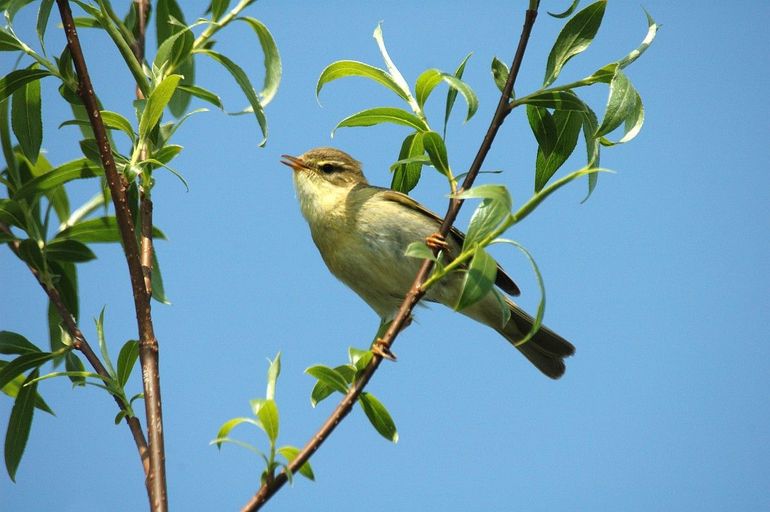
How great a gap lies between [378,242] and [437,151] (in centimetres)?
214

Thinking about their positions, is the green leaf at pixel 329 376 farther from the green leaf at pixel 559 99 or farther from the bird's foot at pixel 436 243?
the green leaf at pixel 559 99

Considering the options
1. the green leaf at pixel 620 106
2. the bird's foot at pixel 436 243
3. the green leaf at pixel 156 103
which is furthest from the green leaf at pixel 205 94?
the green leaf at pixel 620 106

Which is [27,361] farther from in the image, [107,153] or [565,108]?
[565,108]

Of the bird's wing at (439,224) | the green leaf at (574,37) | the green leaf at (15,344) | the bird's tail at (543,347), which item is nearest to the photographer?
the green leaf at (574,37)

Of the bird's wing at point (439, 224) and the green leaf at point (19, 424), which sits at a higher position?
the bird's wing at point (439, 224)

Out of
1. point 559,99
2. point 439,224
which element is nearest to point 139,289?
point 559,99

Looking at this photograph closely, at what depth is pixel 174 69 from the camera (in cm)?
293

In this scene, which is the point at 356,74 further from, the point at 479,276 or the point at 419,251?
the point at 479,276

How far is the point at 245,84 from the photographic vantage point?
118 inches

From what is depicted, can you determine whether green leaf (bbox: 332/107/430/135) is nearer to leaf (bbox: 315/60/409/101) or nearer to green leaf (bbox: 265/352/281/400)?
leaf (bbox: 315/60/409/101)

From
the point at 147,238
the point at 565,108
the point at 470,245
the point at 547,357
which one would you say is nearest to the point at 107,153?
the point at 147,238

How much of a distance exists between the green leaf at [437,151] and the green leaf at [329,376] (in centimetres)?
74

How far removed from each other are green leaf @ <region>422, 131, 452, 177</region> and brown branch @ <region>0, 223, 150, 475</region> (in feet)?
4.12

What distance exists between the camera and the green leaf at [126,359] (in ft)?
8.93
